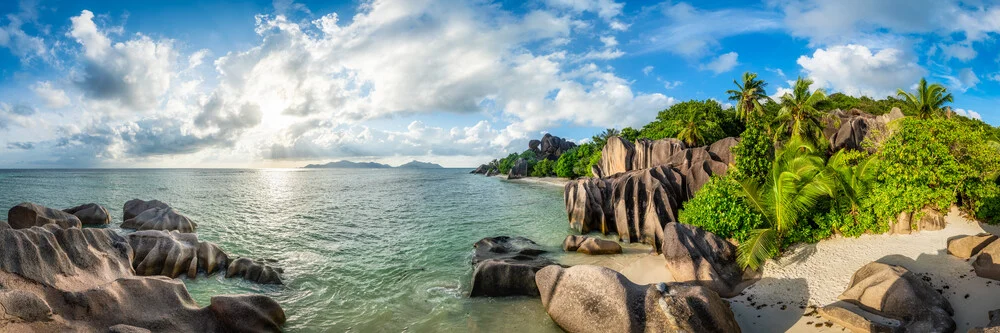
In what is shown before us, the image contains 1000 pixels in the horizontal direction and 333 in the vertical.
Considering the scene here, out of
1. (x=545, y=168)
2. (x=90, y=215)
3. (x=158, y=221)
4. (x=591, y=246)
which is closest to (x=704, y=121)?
(x=591, y=246)

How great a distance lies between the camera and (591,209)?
25047mm

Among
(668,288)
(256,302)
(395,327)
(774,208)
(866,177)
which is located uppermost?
(866,177)

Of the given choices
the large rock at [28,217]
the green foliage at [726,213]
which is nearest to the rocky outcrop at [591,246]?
the green foliage at [726,213]

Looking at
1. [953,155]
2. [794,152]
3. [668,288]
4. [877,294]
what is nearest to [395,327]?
[668,288]

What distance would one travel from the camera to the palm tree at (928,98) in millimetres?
36344

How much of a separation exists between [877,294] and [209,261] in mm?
22703

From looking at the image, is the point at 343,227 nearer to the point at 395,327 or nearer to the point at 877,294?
the point at 395,327

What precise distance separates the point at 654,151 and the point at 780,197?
854 inches

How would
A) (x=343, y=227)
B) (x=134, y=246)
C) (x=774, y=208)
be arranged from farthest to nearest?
(x=343, y=227) → (x=134, y=246) → (x=774, y=208)

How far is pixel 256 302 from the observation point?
1073 cm

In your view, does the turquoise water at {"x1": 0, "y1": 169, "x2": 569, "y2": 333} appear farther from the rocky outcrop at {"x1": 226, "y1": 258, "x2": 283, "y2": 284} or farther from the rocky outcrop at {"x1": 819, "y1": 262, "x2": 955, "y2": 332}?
the rocky outcrop at {"x1": 819, "y1": 262, "x2": 955, "y2": 332}

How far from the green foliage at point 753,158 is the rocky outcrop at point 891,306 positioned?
16.5 feet

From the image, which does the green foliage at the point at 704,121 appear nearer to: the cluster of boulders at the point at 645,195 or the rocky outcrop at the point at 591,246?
the cluster of boulders at the point at 645,195

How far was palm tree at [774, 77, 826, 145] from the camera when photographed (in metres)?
38.1
